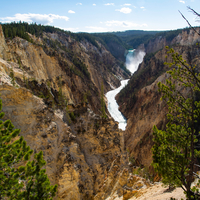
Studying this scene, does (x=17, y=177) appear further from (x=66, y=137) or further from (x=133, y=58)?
(x=133, y=58)

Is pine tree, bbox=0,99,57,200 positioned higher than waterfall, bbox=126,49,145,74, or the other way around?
waterfall, bbox=126,49,145,74

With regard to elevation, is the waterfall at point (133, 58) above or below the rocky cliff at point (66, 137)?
above

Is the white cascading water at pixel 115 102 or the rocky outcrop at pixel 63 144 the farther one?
the white cascading water at pixel 115 102

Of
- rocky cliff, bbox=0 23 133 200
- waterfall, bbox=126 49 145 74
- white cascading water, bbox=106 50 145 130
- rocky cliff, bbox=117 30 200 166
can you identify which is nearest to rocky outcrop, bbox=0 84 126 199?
rocky cliff, bbox=0 23 133 200

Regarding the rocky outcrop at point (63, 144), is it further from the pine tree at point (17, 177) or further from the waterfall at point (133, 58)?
the waterfall at point (133, 58)

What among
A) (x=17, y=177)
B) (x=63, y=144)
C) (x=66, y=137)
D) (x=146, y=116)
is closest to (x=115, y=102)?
(x=146, y=116)

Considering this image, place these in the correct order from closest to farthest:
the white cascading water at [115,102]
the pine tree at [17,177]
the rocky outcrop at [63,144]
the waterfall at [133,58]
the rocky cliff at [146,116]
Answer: the pine tree at [17,177], the rocky outcrop at [63,144], the rocky cliff at [146,116], the white cascading water at [115,102], the waterfall at [133,58]

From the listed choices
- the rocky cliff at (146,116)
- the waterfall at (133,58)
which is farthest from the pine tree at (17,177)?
the waterfall at (133,58)

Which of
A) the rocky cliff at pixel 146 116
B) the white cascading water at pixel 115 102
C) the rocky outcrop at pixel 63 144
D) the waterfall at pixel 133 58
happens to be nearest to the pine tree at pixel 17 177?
the rocky outcrop at pixel 63 144

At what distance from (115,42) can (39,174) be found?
163 meters

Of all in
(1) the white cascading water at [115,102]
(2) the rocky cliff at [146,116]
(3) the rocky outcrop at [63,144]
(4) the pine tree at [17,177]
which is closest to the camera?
(4) the pine tree at [17,177]

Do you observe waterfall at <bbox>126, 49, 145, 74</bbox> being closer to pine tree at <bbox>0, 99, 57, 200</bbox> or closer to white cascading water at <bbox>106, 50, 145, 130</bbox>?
white cascading water at <bbox>106, 50, 145, 130</bbox>

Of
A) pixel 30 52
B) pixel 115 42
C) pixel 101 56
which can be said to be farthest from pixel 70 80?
pixel 115 42

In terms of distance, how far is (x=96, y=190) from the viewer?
16.4m
